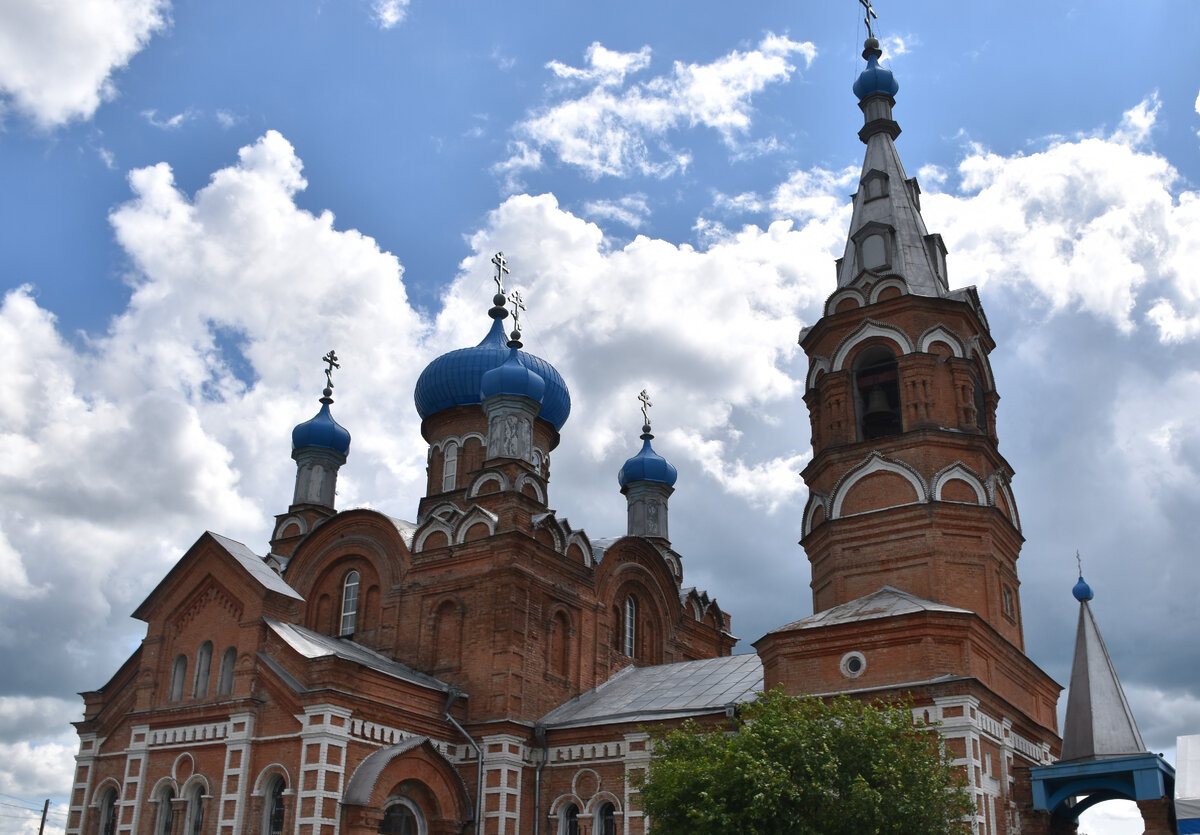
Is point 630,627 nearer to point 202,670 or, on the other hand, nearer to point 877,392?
point 877,392

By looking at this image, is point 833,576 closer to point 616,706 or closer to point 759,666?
point 759,666

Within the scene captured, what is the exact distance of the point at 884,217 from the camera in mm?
16484

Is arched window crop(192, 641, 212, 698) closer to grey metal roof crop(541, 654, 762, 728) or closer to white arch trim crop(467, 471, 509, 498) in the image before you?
white arch trim crop(467, 471, 509, 498)

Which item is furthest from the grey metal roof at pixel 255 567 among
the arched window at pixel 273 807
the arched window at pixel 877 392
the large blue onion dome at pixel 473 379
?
the arched window at pixel 877 392

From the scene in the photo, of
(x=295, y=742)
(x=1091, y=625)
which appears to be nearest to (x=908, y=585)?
(x=1091, y=625)

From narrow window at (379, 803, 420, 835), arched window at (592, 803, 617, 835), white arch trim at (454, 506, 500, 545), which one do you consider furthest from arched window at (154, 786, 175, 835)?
arched window at (592, 803, 617, 835)

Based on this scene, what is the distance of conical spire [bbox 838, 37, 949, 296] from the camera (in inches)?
620

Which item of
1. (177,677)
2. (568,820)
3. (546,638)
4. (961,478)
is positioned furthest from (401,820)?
(961,478)

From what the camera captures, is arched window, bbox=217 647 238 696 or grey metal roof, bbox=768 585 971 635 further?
arched window, bbox=217 647 238 696

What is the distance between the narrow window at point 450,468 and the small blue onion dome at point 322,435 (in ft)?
6.74

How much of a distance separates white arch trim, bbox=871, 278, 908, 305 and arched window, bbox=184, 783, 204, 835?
10.9 m

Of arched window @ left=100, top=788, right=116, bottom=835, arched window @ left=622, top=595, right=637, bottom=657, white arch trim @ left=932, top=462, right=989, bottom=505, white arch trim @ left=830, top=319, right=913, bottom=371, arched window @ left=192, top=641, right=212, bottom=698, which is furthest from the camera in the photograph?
arched window @ left=622, top=595, right=637, bottom=657

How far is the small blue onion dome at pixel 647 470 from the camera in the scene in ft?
68.1

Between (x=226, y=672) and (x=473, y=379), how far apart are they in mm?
7047
